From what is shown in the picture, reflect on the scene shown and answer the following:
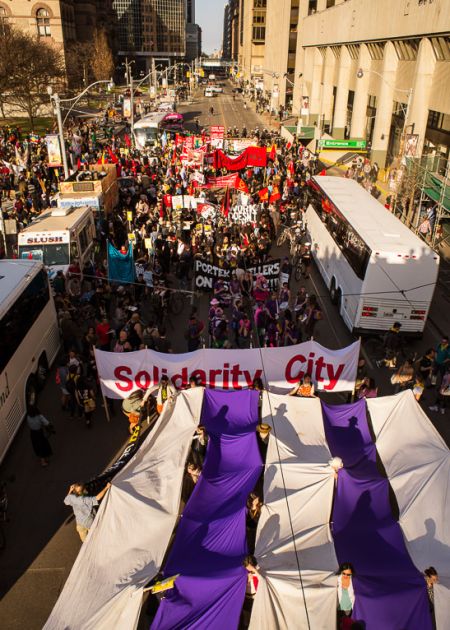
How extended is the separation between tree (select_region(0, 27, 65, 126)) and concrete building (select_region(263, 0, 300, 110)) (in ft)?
112

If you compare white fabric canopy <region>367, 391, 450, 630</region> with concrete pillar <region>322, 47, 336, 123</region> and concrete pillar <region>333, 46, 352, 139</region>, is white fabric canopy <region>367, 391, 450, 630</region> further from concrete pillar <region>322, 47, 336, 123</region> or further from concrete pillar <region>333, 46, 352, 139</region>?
concrete pillar <region>322, 47, 336, 123</region>

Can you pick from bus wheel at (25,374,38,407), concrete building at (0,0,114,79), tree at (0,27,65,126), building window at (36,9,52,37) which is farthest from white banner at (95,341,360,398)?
building window at (36,9,52,37)

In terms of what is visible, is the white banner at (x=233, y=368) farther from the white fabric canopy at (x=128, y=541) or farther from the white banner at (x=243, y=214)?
the white banner at (x=243, y=214)

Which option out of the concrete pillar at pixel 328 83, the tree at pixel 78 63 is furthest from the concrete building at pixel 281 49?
the tree at pixel 78 63

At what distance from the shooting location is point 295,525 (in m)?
7.61

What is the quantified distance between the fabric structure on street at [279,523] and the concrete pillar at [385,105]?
34382 millimetres

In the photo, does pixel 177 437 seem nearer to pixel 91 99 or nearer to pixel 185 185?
pixel 185 185

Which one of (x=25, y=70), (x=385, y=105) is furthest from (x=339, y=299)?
(x=25, y=70)

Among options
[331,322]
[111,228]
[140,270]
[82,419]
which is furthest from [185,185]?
[82,419]

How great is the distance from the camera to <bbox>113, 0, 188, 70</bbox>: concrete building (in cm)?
18100

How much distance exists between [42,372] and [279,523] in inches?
321

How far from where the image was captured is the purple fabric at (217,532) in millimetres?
6391

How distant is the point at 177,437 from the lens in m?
9.64

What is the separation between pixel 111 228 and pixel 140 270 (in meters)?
5.80
